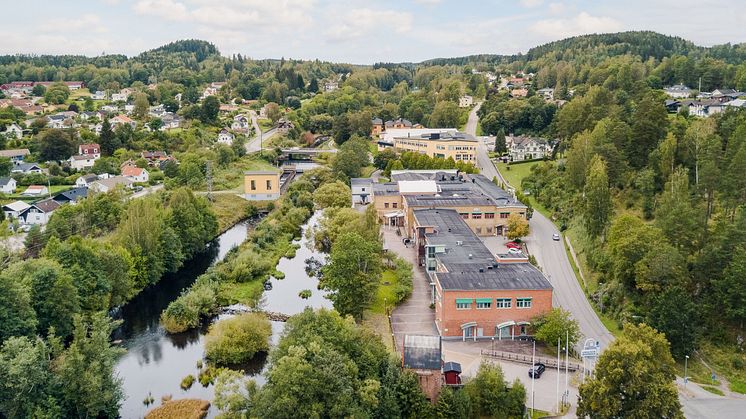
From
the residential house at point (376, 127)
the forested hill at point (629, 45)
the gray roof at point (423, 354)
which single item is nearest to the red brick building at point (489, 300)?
the gray roof at point (423, 354)

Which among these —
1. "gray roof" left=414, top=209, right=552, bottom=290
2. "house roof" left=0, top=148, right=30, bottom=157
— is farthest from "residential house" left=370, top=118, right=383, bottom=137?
"gray roof" left=414, top=209, right=552, bottom=290

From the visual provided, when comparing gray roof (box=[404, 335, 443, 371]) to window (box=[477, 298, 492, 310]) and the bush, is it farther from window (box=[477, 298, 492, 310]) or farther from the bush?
the bush

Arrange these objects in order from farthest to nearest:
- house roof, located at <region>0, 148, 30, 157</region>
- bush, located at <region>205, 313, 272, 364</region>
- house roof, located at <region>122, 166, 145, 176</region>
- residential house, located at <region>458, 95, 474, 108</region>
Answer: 1. residential house, located at <region>458, 95, 474, 108</region>
2. house roof, located at <region>0, 148, 30, 157</region>
3. house roof, located at <region>122, 166, 145, 176</region>
4. bush, located at <region>205, 313, 272, 364</region>

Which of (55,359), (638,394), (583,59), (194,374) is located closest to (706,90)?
(583,59)

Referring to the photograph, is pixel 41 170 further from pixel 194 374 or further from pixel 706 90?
pixel 706 90

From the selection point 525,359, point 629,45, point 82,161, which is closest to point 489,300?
point 525,359

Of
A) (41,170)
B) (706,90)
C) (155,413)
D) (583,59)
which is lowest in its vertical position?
(155,413)
